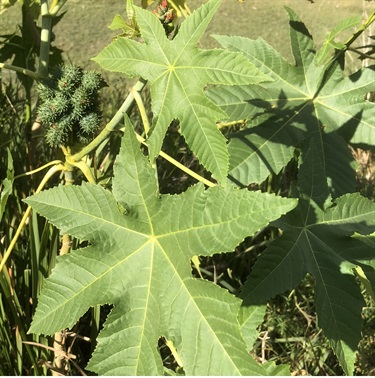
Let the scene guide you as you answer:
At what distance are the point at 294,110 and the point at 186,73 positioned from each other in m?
0.33

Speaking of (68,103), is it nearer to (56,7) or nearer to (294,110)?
(56,7)

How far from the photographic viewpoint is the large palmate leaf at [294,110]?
3.33 feet

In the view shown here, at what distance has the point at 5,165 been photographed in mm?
1487

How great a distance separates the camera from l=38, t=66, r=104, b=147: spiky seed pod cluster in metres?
0.95

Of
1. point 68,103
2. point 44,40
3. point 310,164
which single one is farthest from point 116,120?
point 310,164

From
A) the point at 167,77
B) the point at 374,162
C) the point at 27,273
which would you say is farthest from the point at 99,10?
the point at 167,77

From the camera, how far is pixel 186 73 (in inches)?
32.0

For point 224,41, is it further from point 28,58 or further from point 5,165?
point 5,165

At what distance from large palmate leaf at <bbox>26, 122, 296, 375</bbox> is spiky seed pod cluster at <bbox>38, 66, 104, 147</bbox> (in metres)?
0.21

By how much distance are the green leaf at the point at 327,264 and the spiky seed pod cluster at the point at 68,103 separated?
1.22 ft

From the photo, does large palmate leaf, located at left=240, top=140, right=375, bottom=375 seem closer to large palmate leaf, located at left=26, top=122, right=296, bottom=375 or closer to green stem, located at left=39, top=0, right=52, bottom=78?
large palmate leaf, located at left=26, top=122, right=296, bottom=375

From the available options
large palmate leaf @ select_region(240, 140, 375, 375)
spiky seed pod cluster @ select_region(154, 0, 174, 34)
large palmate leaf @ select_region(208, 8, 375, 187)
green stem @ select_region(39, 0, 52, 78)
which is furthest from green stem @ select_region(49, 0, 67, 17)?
large palmate leaf @ select_region(240, 140, 375, 375)

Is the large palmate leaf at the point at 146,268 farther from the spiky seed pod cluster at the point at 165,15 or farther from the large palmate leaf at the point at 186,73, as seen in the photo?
the spiky seed pod cluster at the point at 165,15

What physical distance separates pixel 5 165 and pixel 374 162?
1.72 m
